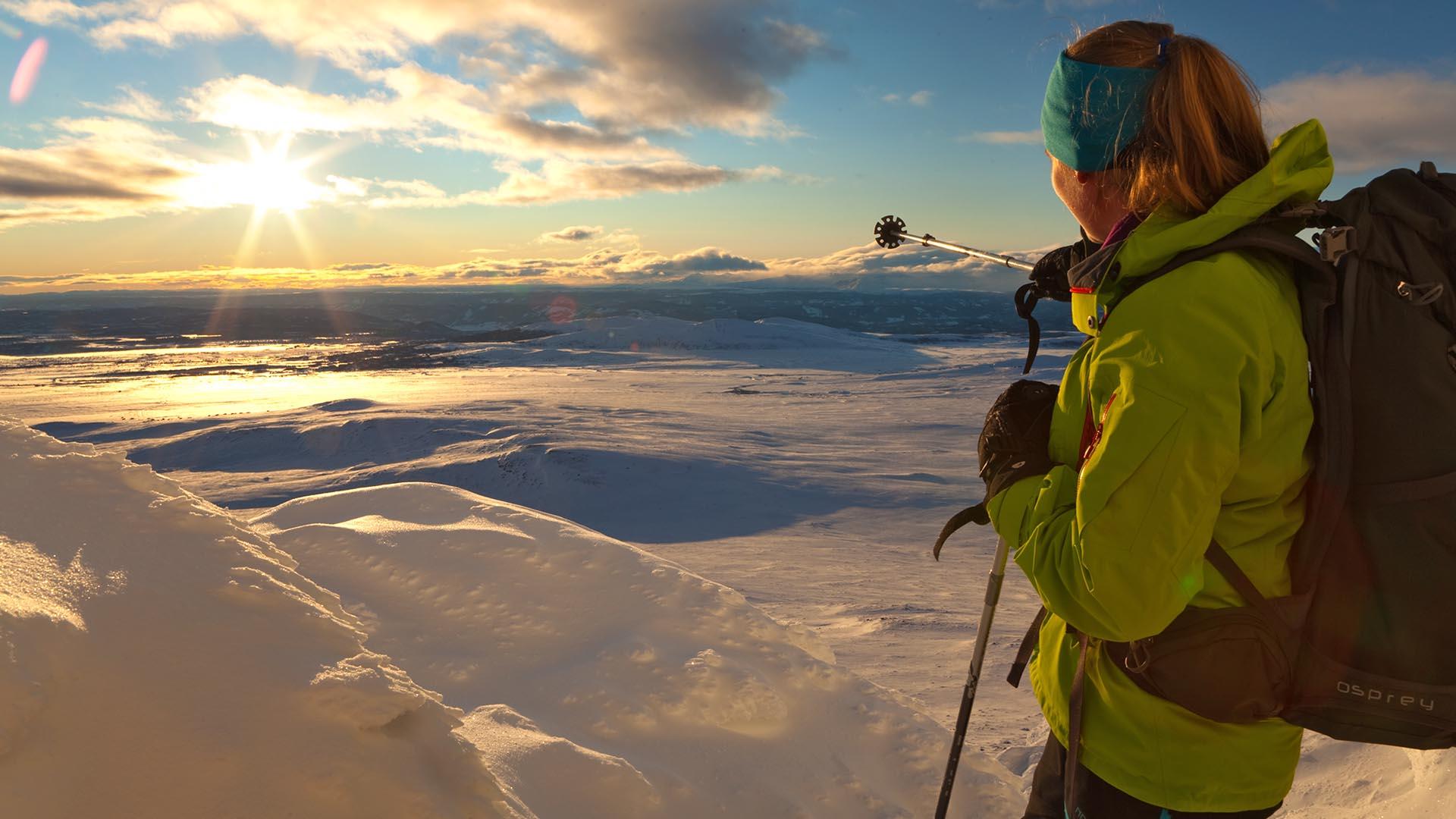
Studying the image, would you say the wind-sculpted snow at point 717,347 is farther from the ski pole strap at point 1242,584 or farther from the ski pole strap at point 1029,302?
the ski pole strap at point 1242,584

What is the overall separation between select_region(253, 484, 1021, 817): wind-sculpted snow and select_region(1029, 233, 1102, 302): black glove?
1548 mm

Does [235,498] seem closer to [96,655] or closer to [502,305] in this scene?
[96,655]

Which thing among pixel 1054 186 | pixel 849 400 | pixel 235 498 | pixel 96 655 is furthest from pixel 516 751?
pixel 849 400

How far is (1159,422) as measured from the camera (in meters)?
1.03

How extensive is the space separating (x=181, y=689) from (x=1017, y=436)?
4.92 feet

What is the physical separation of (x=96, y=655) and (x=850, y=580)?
739 centimetres

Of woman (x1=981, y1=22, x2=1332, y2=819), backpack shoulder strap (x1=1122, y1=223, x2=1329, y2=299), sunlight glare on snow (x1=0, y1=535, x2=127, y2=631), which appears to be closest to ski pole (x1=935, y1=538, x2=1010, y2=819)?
woman (x1=981, y1=22, x2=1332, y2=819)

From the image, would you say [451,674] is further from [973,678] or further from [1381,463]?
[1381,463]

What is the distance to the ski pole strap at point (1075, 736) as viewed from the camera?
1.33 m

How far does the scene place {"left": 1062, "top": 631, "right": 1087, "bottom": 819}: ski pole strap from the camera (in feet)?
4.35

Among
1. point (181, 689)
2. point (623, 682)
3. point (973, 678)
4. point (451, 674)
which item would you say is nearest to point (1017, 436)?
point (973, 678)

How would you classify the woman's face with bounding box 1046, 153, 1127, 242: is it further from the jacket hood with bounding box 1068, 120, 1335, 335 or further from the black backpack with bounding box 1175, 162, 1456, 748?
the black backpack with bounding box 1175, 162, 1456, 748

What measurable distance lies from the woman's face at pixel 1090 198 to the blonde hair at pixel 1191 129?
8 cm

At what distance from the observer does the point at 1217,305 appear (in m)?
1.05
